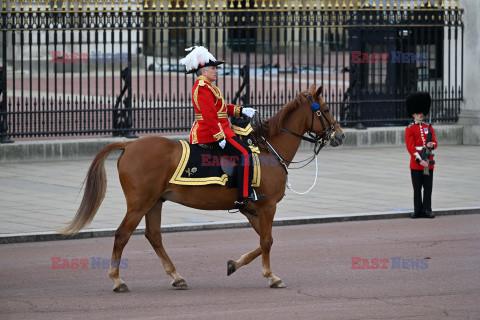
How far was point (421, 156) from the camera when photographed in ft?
45.3

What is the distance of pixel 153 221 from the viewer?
9.73m

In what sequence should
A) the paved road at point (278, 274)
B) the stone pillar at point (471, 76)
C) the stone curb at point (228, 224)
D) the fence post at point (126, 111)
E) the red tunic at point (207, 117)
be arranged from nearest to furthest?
the paved road at point (278, 274), the red tunic at point (207, 117), the stone curb at point (228, 224), the fence post at point (126, 111), the stone pillar at point (471, 76)

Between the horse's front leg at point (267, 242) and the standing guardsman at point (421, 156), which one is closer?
the horse's front leg at point (267, 242)

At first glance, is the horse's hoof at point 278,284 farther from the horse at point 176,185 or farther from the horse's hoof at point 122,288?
the horse's hoof at point 122,288

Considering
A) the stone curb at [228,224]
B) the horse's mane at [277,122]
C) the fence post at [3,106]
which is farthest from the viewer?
the fence post at [3,106]

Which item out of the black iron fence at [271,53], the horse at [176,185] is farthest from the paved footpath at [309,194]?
the horse at [176,185]

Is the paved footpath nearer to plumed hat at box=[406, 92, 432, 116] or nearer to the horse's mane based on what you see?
plumed hat at box=[406, 92, 432, 116]

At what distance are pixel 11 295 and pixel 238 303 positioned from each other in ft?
6.26

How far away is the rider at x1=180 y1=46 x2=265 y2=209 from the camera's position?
9.62 m

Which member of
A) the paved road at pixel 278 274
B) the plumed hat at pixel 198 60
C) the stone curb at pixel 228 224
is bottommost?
the paved road at pixel 278 274

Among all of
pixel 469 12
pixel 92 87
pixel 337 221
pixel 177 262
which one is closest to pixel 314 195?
pixel 337 221

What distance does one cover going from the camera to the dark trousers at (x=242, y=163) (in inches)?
378

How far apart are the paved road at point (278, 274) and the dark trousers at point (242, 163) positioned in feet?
2.78

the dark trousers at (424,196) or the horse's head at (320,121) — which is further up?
the horse's head at (320,121)
